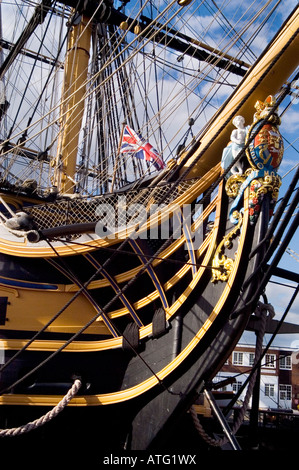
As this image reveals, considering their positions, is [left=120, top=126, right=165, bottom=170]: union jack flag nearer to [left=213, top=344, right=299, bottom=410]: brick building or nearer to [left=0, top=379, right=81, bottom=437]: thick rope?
[left=0, top=379, right=81, bottom=437]: thick rope

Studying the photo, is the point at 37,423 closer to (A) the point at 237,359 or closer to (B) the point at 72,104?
(B) the point at 72,104

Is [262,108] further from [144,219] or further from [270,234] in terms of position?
[144,219]

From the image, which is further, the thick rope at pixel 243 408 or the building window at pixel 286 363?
the building window at pixel 286 363

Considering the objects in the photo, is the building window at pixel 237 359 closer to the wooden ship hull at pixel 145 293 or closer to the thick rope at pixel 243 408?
the thick rope at pixel 243 408

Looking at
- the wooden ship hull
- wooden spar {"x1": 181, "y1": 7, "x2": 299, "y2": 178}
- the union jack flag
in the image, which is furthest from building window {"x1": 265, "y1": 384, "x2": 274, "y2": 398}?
wooden spar {"x1": 181, "y1": 7, "x2": 299, "y2": 178}

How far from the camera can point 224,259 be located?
430 cm

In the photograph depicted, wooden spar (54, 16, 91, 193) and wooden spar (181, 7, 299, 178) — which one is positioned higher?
wooden spar (54, 16, 91, 193)

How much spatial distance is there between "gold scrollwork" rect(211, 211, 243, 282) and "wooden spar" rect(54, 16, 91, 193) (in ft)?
19.0

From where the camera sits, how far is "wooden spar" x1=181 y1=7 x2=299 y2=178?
4227mm

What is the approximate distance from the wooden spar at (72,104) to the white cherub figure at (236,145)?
579 cm

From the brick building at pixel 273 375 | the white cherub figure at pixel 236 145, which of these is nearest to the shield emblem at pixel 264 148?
the white cherub figure at pixel 236 145

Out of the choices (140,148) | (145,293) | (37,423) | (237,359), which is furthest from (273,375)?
(37,423)

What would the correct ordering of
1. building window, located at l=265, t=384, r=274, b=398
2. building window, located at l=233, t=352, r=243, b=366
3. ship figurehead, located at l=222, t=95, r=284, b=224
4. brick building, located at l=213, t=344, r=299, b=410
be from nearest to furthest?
ship figurehead, located at l=222, t=95, r=284, b=224
brick building, located at l=213, t=344, r=299, b=410
building window, located at l=265, t=384, r=274, b=398
building window, located at l=233, t=352, r=243, b=366

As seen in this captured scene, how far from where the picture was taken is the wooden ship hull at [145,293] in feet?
13.9
